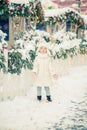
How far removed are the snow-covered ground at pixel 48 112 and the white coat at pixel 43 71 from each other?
51 centimetres

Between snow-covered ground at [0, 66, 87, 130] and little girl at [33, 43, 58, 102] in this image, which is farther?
little girl at [33, 43, 58, 102]

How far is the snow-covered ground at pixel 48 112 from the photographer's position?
23.7 ft

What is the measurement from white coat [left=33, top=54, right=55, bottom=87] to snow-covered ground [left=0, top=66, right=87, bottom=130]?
1.66ft

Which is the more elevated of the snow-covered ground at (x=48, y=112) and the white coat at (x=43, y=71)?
the white coat at (x=43, y=71)

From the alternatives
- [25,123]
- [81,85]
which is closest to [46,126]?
[25,123]

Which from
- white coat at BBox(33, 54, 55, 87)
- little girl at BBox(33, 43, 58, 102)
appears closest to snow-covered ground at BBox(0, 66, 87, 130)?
little girl at BBox(33, 43, 58, 102)

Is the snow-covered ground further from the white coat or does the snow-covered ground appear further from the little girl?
the white coat

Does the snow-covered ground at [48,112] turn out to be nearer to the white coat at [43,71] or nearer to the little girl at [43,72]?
the little girl at [43,72]

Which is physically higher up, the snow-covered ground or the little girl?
the little girl

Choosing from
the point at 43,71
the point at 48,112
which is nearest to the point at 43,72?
the point at 43,71

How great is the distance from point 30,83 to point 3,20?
617 cm

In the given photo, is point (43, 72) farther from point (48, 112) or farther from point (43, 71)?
point (48, 112)

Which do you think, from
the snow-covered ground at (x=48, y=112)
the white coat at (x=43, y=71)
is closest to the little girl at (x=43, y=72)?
the white coat at (x=43, y=71)

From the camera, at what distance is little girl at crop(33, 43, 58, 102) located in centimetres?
945
